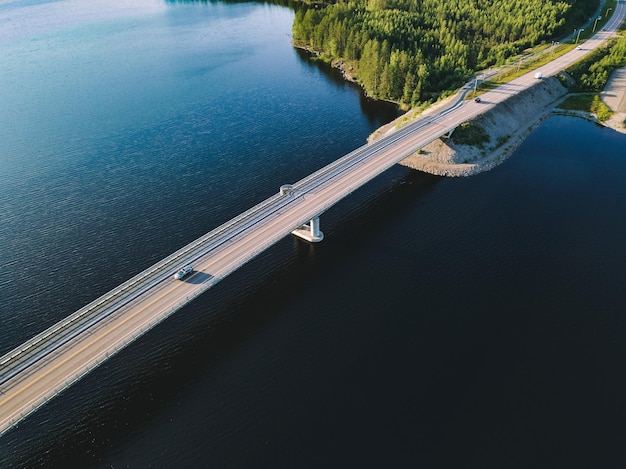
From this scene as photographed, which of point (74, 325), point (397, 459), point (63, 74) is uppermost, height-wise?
point (63, 74)

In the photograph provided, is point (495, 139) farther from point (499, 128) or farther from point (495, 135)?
point (499, 128)

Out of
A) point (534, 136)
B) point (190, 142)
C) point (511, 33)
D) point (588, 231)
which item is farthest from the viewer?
point (511, 33)

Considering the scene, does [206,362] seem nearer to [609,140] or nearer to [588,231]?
[588,231]

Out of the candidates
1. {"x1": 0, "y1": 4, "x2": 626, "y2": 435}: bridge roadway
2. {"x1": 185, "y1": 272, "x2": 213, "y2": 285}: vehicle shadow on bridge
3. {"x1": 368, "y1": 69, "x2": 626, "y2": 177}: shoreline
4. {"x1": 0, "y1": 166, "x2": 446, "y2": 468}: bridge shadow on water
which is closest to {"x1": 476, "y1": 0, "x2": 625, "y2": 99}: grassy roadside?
{"x1": 368, "y1": 69, "x2": 626, "y2": 177}: shoreline

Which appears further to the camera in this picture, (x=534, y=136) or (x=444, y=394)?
(x=534, y=136)

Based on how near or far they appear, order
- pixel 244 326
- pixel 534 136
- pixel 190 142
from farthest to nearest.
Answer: pixel 534 136 → pixel 190 142 → pixel 244 326

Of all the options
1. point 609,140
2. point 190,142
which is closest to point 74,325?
point 190,142
